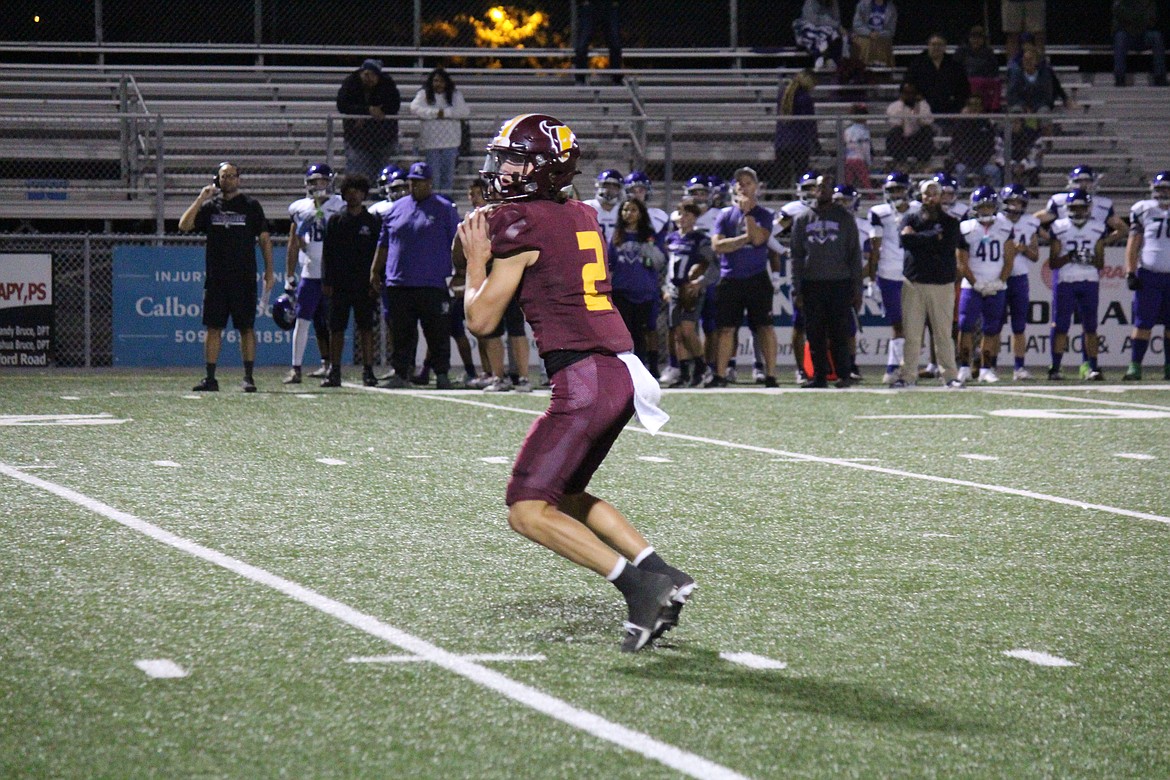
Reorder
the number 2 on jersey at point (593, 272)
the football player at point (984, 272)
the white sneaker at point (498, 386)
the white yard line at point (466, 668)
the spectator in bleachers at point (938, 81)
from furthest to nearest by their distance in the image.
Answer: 1. the spectator in bleachers at point (938, 81)
2. the football player at point (984, 272)
3. the white sneaker at point (498, 386)
4. the number 2 on jersey at point (593, 272)
5. the white yard line at point (466, 668)

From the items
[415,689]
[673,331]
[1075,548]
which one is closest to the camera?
[415,689]

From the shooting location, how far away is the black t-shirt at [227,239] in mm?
13156

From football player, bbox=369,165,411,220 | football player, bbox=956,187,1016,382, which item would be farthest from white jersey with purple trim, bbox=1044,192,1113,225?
football player, bbox=369,165,411,220

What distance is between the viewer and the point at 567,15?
23406 millimetres

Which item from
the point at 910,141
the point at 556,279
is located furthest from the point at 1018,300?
the point at 556,279

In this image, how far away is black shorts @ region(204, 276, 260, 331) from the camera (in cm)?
1314

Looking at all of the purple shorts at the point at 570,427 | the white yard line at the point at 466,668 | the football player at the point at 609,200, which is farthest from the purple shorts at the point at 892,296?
the purple shorts at the point at 570,427

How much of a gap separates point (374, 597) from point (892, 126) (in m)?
15.0

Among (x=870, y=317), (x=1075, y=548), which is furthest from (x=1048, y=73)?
(x=1075, y=548)

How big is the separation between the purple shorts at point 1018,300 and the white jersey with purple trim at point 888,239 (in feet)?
4.34

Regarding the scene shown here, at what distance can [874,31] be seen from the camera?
21609 mm

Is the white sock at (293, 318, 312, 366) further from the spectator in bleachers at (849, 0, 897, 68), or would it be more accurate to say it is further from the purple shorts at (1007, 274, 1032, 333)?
the spectator in bleachers at (849, 0, 897, 68)

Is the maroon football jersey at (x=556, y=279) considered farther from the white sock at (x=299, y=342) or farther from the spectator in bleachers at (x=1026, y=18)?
the spectator in bleachers at (x=1026, y=18)

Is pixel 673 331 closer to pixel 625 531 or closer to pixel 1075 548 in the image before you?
pixel 1075 548
